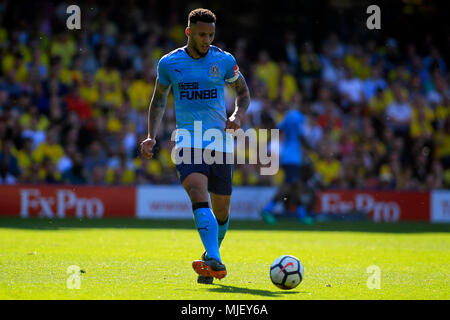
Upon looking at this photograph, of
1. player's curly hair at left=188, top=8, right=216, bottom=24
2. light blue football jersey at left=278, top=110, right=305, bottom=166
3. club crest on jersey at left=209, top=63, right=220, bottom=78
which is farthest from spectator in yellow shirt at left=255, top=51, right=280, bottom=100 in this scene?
player's curly hair at left=188, top=8, right=216, bottom=24

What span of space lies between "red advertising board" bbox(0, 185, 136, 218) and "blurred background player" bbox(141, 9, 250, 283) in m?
10.0

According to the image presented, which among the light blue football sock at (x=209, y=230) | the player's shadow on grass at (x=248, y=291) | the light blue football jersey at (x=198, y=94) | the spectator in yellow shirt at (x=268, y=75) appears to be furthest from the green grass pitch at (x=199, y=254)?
the spectator in yellow shirt at (x=268, y=75)

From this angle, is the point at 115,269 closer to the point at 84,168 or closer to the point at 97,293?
the point at 97,293

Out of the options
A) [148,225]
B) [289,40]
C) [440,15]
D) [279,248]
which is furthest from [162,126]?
[440,15]

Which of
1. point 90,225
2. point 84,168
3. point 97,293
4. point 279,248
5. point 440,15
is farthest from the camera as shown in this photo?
point 440,15

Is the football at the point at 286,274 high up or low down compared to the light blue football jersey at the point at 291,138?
down

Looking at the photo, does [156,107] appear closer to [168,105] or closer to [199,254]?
[199,254]

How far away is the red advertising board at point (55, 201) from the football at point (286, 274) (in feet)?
36.5

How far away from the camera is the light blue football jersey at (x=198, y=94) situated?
25.1 ft

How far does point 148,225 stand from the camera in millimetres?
15547

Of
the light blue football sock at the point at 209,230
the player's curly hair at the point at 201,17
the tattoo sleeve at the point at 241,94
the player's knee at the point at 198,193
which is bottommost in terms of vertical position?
the light blue football sock at the point at 209,230

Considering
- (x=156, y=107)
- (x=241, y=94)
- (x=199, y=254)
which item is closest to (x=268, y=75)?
(x=199, y=254)

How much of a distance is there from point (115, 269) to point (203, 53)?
251 cm

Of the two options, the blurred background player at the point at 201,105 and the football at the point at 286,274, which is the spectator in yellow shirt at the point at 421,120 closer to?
the blurred background player at the point at 201,105
